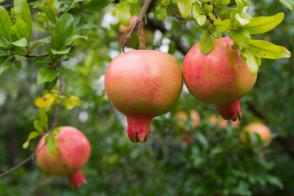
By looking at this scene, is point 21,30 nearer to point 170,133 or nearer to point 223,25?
point 223,25

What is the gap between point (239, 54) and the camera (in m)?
0.96

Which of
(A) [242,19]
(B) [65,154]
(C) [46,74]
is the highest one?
(A) [242,19]

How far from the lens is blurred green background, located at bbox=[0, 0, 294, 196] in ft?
7.35

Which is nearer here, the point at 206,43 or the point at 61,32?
the point at 206,43

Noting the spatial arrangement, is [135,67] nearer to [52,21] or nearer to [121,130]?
[52,21]

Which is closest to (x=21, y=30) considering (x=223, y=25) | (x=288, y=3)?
(x=223, y=25)

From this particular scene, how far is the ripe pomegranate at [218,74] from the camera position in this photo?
92 cm

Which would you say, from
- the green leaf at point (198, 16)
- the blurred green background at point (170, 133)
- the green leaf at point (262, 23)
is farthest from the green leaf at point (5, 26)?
the green leaf at point (262, 23)

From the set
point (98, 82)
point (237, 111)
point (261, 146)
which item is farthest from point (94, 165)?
point (237, 111)

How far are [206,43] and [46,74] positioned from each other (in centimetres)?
47

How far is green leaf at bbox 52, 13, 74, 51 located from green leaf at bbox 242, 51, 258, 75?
49 cm

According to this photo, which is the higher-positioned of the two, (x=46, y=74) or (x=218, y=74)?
(x=218, y=74)

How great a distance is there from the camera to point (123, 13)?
3.70ft

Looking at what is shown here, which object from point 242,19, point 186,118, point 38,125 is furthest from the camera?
point 186,118
